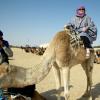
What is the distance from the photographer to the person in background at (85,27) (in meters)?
9.12

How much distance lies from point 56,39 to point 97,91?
3.76 m

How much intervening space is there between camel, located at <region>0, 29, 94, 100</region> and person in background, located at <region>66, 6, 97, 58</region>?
1.20 feet

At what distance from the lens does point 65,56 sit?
798cm

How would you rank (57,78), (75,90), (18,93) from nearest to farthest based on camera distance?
(18,93), (57,78), (75,90)

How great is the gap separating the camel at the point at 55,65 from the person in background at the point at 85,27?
365 mm

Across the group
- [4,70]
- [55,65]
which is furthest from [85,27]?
[4,70]

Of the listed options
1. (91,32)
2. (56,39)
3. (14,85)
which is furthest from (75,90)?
(14,85)

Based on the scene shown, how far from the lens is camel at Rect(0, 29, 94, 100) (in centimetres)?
614

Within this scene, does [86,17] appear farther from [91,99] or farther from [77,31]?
[91,99]

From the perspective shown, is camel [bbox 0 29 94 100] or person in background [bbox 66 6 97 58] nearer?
camel [bbox 0 29 94 100]

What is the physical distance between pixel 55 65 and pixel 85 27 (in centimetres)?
160

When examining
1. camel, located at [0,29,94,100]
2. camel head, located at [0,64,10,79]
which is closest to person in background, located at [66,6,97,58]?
camel, located at [0,29,94,100]

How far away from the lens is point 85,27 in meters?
9.17

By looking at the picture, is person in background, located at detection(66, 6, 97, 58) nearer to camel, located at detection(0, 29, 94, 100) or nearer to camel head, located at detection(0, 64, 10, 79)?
camel, located at detection(0, 29, 94, 100)
